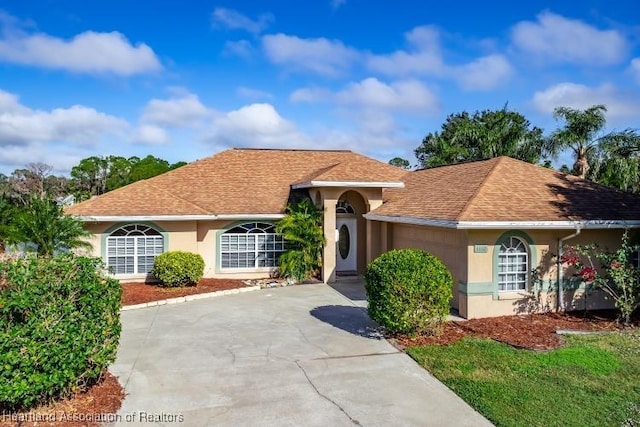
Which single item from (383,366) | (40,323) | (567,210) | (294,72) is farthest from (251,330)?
(294,72)

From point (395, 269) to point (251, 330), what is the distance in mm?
Result: 3835

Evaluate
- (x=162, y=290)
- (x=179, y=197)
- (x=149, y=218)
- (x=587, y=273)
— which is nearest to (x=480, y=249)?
(x=587, y=273)

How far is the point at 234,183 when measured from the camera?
2039cm

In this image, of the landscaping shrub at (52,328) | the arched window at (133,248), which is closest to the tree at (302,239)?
the arched window at (133,248)

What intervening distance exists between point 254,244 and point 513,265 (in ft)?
33.1

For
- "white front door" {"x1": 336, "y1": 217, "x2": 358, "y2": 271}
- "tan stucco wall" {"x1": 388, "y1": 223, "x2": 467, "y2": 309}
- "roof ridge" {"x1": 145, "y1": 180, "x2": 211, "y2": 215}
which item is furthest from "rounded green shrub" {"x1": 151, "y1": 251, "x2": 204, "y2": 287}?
"tan stucco wall" {"x1": 388, "y1": 223, "x2": 467, "y2": 309}

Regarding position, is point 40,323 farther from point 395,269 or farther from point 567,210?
point 567,210

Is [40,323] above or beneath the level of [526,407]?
above

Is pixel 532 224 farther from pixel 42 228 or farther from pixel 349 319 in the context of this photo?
pixel 42 228

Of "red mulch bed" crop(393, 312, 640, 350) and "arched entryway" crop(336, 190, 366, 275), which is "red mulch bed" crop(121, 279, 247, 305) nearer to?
"arched entryway" crop(336, 190, 366, 275)

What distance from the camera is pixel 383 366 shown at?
8.62 m

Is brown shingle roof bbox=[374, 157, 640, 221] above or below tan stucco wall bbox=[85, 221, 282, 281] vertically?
above

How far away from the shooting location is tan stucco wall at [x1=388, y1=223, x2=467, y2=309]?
12.3 m

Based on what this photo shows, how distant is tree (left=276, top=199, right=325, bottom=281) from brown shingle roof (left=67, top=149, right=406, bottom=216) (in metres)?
1.24
